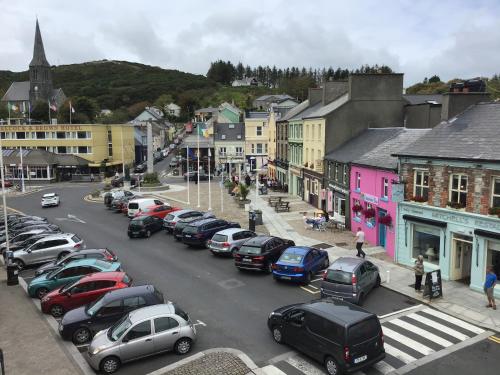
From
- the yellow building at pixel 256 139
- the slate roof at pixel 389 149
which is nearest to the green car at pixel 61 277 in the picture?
the slate roof at pixel 389 149

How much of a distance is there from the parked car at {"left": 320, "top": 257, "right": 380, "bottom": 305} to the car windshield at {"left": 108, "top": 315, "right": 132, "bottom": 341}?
7.93 m

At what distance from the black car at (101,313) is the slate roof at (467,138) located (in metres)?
14.6

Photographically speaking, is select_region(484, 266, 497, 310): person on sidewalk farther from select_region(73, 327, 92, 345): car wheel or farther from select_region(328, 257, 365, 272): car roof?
select_region(73, 327, 92, 345): car wheel

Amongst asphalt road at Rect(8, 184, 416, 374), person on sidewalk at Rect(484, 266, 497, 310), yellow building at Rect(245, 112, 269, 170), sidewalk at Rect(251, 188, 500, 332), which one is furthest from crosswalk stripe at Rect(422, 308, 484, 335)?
yellow building at Rect(245, 112, 269, 170)

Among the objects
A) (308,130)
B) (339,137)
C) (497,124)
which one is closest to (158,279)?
(497,124)

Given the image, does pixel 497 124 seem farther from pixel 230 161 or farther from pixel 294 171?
pixel 230 161

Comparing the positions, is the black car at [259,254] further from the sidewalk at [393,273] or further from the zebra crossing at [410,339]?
the zebra crossing at [410,339]

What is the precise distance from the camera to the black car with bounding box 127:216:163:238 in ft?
98.9

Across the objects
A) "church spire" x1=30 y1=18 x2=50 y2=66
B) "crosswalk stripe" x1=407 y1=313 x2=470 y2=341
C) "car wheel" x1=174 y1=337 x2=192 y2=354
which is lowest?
"crosswalk stripe" x1=407 y1=313 x2=470 y2=341

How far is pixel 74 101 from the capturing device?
374 ft

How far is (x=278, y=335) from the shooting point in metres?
13.7

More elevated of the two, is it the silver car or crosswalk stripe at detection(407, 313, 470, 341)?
the silver car

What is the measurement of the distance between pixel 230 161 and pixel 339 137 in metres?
34.8

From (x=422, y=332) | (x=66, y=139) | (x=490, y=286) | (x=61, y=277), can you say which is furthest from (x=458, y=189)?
(x=66, y=139)
